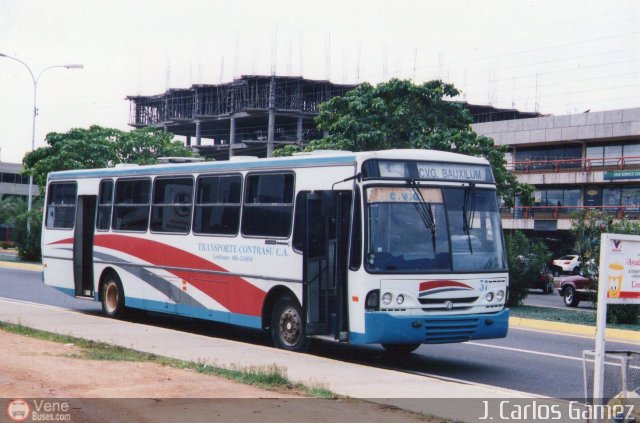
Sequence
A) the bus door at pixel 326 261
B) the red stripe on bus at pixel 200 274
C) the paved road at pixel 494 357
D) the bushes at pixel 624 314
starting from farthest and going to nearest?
1. the bushes at pixel 624 314
2. the red stripe on bus at pixel 200 274
3. the bus door at pixel 326 261
4. the paved road at pixel 494 357

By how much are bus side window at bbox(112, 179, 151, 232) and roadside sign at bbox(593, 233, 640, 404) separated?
457 inches

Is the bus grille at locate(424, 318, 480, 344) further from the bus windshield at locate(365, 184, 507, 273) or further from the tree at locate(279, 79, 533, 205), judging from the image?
the tree at locate(279, 79, 533, 205)

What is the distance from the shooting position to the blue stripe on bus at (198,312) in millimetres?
15078

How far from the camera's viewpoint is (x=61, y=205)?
21.2 m

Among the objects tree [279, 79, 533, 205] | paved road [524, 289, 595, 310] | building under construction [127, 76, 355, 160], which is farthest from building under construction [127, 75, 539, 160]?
tree [279, 79, 533, 205]

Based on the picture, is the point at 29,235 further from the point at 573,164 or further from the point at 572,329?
the point at 572,329

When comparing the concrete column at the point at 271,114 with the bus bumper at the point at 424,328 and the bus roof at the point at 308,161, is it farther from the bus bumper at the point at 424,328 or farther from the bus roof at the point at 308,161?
the bus bumper at the point at 424,328

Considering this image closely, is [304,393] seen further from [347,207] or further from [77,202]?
[77,202]

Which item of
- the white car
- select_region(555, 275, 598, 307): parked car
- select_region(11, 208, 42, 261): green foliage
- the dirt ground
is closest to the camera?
the dirt ground

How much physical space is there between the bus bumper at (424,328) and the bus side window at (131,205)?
688cm

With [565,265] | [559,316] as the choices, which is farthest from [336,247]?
[565,265]

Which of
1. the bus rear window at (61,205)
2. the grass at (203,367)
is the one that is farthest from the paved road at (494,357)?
the grass at (203,367)

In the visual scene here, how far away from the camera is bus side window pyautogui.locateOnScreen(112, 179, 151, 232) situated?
18.3 m

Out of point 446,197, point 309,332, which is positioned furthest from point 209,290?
point 446,197
